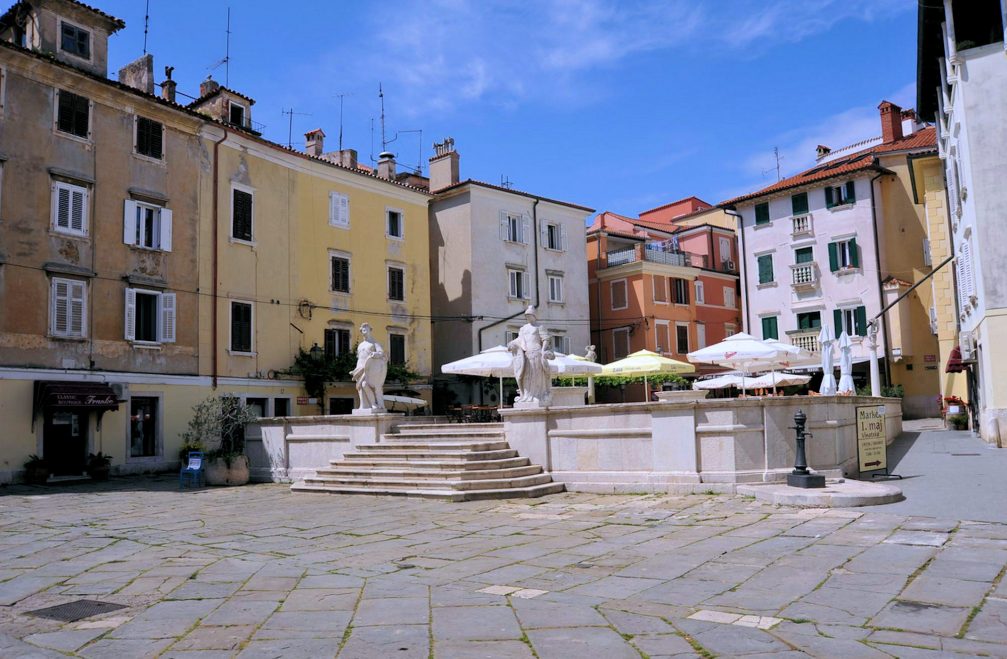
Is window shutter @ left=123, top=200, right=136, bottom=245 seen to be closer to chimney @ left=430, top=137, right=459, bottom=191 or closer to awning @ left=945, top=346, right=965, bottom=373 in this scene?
chimney @ left=430, top=137, right=459, bottom=191

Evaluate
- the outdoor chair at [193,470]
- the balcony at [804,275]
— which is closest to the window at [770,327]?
the balcony at [804,275]

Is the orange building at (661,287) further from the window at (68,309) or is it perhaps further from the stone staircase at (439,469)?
the window at (68,309)

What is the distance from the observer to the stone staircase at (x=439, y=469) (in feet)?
45.2

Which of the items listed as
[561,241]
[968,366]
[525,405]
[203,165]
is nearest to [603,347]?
[561,241]

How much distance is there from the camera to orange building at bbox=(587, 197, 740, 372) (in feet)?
135

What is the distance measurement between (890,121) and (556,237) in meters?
18.0

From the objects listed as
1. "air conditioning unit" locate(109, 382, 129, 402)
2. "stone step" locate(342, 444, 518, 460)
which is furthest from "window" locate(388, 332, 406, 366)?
"stone step" locate(342, 444, 518, 460)

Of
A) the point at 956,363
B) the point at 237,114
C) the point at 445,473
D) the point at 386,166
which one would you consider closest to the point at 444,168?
the point at 386,166

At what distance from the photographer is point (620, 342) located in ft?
136

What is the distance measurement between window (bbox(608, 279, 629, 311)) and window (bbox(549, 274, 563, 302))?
4.37 m

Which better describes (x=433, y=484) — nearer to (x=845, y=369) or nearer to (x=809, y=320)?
(x=845, y=369)

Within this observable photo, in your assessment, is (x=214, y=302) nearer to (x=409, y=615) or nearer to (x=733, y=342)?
(x=733, y=342)

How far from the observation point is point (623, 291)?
41625mm

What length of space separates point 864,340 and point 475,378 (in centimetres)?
1709
